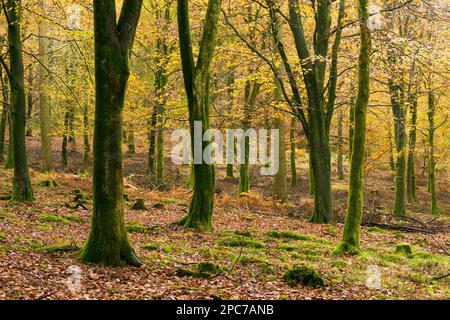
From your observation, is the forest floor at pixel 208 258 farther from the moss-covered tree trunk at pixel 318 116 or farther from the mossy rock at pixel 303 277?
the moss-covered tree trunk at pixel 318 116

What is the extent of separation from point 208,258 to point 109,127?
3.76 meters

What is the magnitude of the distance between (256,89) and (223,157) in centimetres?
1272

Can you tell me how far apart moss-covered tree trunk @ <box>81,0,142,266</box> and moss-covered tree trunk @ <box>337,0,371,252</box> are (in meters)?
5.51

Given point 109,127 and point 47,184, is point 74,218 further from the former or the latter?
point 47,184

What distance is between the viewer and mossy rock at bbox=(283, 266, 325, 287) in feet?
29.6

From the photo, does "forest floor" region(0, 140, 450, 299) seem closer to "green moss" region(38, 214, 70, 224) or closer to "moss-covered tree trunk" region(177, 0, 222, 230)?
"green moss" region(38, 214, 70, 224)

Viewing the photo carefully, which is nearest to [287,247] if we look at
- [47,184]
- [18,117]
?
[18,117]

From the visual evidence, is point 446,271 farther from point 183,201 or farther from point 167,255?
point 183,201

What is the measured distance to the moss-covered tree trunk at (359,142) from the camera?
11.7 meters

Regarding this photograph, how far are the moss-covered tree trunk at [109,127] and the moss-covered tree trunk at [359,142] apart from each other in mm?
5508

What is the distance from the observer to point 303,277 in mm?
9141

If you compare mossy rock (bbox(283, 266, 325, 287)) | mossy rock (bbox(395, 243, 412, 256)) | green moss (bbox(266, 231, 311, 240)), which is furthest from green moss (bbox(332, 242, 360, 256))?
mossy rock (bbox(283, 266, 325, 287))

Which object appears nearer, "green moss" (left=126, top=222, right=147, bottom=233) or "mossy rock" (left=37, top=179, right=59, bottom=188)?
"green moss" (left=126, top=222, right=147, bottom=233)

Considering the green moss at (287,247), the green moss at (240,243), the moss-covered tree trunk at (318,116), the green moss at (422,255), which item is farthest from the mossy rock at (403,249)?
the moss-covered tree trunk at (318,116)
